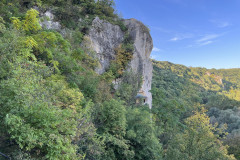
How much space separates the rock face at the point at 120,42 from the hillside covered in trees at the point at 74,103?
0.52m

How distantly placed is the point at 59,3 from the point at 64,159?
2034 cm

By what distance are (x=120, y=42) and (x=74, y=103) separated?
17.3 m

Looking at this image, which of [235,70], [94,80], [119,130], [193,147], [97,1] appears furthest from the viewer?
[235,70]

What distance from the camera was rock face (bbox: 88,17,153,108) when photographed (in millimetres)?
20297

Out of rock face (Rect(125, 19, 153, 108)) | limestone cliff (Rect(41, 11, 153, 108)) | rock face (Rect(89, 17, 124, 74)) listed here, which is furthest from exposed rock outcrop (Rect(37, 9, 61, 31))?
rock face (Rect(125, 19, 153, 108))

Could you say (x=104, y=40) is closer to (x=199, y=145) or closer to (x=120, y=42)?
(x=120, y=42)

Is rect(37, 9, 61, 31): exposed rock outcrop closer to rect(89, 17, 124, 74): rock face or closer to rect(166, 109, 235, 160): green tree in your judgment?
rect(89, 17, 124, 74): rock face

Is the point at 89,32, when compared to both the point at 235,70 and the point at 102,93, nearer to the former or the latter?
the point at 102,93

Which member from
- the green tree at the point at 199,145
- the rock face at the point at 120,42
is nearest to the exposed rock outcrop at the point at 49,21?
the rock face at the point at 120,42

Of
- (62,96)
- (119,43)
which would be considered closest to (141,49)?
(119,43)

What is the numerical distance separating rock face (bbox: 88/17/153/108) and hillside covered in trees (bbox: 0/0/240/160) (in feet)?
1.69

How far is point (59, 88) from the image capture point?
23.0ft

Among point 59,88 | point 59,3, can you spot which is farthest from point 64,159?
point 59,3

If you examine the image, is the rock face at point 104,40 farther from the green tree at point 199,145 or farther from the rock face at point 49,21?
the green tree at point 199,145
